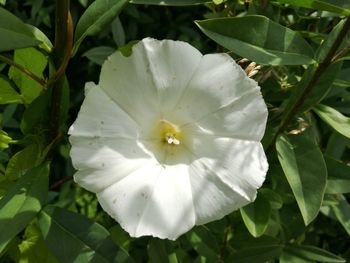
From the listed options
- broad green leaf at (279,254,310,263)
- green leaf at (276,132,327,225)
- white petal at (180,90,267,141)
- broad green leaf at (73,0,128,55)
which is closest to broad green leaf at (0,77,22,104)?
broad green leaf at (73,0,128,55)

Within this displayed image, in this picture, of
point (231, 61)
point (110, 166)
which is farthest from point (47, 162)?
point (231, 61)

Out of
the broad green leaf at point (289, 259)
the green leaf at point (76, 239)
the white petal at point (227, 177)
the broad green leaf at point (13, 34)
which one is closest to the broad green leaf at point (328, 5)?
the white petal at point (227, 177)

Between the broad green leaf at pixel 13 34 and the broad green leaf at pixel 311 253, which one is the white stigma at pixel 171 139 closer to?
the broad green leaf at pixel 13 34

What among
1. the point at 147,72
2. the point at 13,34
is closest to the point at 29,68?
the point at 13,34

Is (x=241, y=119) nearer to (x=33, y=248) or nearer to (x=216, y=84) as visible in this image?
(x=216, y=84)

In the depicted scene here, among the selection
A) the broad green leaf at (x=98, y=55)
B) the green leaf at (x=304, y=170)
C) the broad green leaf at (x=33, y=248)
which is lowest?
the broad green leaf at (x=33, y=248)

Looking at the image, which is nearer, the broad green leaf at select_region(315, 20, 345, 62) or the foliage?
the foliage

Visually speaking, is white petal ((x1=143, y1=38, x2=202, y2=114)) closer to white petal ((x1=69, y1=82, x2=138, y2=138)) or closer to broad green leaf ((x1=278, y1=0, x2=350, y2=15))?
white petal ((x1=69, y1=82, x2=138, y2=138))
